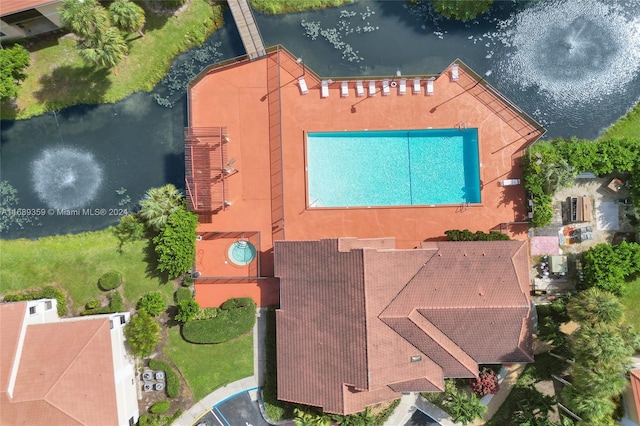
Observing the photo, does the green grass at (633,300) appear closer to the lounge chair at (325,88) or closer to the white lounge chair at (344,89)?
the white lounge chair at (344,89)

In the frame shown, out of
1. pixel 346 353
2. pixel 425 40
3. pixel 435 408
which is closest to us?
pixel 346 353

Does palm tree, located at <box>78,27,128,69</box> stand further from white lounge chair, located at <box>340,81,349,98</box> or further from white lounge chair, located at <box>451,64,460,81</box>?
white lounge chair, located at <box>451,64,460,81</box>

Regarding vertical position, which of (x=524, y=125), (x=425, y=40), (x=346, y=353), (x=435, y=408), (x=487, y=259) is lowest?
(x=435, y=408)

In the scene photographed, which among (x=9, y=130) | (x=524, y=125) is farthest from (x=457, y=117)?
(x=9, y=130)

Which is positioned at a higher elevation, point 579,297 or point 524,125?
point 524,125

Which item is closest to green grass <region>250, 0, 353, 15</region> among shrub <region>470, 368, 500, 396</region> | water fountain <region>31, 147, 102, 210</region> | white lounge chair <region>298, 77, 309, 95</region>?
white lounge chair <region>298, 77, 309, 95</region>

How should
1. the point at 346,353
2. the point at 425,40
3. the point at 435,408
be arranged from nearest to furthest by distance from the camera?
the point at 346,353 < the point at 435,408 < the point at 425,40

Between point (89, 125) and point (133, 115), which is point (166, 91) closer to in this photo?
point (133, 115)
